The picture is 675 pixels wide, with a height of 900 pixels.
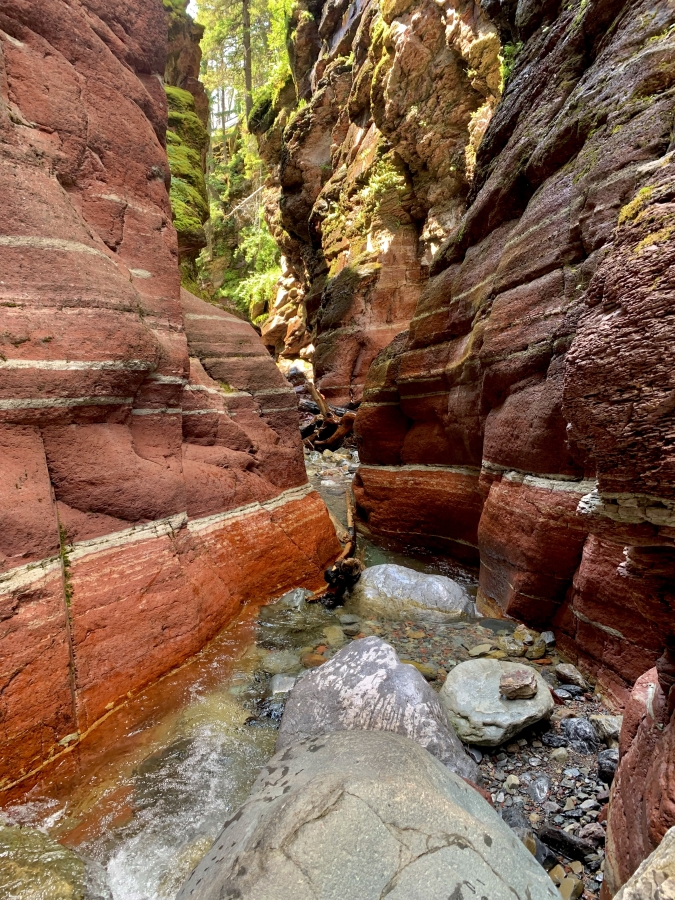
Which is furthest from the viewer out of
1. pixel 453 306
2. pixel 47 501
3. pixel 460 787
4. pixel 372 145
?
pixel 372 145

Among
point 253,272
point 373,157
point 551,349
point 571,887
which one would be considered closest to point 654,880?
point 571,887

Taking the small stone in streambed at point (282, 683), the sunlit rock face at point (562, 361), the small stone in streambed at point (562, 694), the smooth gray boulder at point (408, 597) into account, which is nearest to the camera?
the sunlit rock face at point (562, 361)

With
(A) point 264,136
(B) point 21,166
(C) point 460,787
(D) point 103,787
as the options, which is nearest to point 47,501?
(D) point 103,787

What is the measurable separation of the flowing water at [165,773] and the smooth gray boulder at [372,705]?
37 cm

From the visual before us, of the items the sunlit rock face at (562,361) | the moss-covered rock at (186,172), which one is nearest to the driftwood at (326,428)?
the sunlit rock face at (562,361)

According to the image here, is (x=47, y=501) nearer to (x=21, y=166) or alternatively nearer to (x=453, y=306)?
(x=21, y=166)

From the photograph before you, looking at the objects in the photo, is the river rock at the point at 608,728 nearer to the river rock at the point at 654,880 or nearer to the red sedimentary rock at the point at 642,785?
the red sedimentary rock at the point at 642,785

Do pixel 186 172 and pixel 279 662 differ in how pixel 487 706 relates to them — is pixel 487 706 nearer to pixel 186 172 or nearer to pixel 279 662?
pixel 279 662

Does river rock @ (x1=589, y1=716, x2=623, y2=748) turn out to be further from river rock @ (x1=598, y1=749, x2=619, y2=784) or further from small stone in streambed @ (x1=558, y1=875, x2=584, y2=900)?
small stone in streambed @ (x1=558, y1=875, x2=584, y2=900)

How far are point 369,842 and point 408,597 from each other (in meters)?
3.53

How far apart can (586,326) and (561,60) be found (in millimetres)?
5641

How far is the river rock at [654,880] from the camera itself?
0.92 m

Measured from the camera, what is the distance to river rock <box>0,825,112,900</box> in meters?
1.90

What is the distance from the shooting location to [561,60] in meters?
5.26
